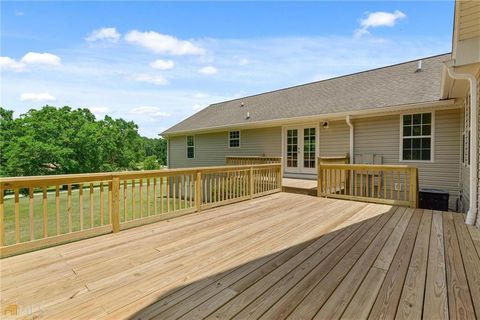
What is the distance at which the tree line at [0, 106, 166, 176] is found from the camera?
1880 cm

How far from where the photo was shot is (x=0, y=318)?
170cm

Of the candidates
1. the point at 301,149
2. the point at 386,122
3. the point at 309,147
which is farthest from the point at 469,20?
the point at 301,149

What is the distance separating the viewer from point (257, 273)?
232 centimetres

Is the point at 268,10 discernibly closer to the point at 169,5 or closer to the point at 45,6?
the point at 169,5

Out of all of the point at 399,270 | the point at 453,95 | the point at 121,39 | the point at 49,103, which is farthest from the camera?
the point at 49,103

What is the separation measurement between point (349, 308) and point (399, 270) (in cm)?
97

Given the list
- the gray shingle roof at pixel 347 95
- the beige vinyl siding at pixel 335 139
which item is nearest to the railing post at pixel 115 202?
the gray shingle roof at pixel 347 95

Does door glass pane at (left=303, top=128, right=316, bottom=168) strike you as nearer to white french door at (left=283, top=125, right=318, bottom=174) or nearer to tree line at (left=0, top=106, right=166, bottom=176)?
white french door at (left=283, top=125, right=318, bottom=174)

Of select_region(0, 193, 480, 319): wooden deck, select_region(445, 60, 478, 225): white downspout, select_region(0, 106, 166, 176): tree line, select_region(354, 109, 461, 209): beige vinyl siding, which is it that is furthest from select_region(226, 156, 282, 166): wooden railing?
select_region(0, 106, 166, 176): tree line

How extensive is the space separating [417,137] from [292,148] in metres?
4.04

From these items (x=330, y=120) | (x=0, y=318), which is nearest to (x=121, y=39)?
(x=330, y=120)

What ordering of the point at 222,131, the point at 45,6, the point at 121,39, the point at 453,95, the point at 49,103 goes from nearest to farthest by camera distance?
the point at 453,95
the point at 45,6
the point at 121,39
the point at 222,131
the point at 49,103

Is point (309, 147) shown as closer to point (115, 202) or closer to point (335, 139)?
point (335, 139)

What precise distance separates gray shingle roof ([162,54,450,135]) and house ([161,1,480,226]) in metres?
0.03
